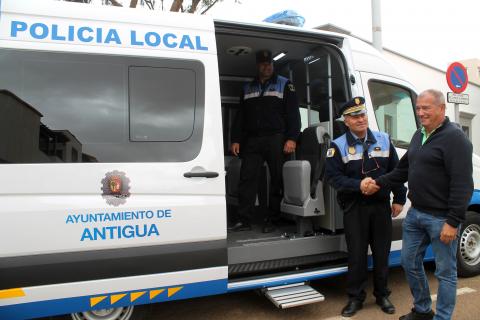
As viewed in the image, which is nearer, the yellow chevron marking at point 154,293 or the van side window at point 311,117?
the yellow chevron marking at point 154,293

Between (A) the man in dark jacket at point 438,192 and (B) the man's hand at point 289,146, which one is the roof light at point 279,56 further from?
(A) the man in dark jacket at point 438,192

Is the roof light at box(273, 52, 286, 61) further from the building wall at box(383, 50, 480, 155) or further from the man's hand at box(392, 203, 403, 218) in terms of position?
the building wall at box(383, 50, 480, 155)

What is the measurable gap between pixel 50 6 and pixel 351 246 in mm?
2834

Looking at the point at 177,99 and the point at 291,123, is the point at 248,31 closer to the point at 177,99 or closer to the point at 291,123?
the point at 177,99

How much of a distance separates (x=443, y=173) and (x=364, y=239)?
35.3 inches

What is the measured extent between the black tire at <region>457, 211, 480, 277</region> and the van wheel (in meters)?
3.25

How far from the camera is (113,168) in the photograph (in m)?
2.71

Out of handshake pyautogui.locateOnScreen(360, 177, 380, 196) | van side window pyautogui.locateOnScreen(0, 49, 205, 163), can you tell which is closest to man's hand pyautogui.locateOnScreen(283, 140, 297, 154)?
handshake pyautogui.locateOnScreen(360, 177, 380, 196)

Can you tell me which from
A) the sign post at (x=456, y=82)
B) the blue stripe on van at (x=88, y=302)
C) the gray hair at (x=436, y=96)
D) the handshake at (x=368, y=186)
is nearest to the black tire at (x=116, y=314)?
the blue stripe on van at (x=88, y=302)

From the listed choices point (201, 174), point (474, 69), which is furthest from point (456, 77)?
point (474, 69)

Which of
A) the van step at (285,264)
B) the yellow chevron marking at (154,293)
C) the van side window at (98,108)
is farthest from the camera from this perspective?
the van step at (285,264)

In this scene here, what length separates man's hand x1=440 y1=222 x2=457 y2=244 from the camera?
2.70m

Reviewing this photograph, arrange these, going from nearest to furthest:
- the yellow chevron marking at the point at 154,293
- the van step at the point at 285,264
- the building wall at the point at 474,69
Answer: the yellow chevron marking at the point at 154,293 < the van step at the point at 285,264 < the building wall at the point at 474,69

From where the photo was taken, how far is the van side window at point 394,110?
3926mm
